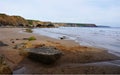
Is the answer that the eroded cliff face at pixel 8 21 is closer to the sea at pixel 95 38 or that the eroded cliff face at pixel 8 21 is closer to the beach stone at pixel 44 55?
the sea at pixel 95 38

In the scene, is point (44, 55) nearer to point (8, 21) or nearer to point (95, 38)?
point (95, 38)

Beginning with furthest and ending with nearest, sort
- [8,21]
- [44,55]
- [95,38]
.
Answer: [8,21], [95,38], [44,55]

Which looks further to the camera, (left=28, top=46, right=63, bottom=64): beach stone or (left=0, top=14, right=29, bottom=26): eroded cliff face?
(left=0, top=14, right=29, bottom=26): eroded cliff face

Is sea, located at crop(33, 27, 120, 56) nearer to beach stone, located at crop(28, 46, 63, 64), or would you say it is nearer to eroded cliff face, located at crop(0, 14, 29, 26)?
beach stone, located at crop(28, 46, 63, 64)

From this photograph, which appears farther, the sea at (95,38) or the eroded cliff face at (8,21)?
the eroded cliff face at (8,21)

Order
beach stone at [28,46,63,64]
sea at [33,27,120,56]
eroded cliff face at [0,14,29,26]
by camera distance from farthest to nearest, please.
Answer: eroded cliff face at [0,14,29,26], sea at [33,27,120,56], beach stone at [28,46,63,64]

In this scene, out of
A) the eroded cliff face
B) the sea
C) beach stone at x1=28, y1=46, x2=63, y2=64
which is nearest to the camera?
beach stone at x1=28, y1=46, x2=63, y2=64

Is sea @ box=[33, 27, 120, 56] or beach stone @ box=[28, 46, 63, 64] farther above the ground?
beach stone @ box=[28, 46, 63, 64]

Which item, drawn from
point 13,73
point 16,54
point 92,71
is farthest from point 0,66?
point 92,71

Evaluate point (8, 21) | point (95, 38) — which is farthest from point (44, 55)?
point (8, 21)

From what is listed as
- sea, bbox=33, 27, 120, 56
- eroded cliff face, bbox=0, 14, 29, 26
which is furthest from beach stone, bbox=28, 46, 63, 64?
eroded cliff face, bbox=0, 14, 29, 26

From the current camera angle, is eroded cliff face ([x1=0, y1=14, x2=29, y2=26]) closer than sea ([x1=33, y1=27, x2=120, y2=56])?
No

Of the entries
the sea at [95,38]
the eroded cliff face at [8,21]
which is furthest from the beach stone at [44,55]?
the eroded cliff face at [8,21]

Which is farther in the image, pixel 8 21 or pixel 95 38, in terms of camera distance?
pixel 8 21
